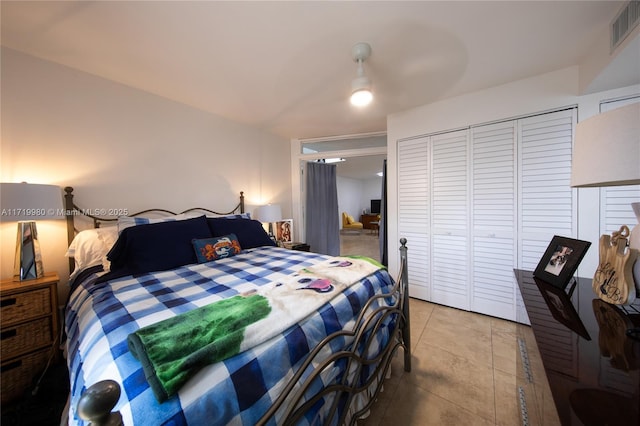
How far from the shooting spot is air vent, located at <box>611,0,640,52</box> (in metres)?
1.29

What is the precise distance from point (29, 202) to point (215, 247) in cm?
116

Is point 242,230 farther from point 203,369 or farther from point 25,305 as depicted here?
point 203,369

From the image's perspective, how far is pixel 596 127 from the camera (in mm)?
790

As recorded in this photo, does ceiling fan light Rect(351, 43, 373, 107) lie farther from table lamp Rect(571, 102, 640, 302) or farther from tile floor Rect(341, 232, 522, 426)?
tile floor Rect(341, 232, 522, 426)

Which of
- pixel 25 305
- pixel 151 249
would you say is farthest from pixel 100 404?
pixel 25 305

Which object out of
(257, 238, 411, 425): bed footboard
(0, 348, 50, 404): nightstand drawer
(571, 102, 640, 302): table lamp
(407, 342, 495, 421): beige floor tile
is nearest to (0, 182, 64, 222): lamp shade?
(0, 348, 50, 404): nightstand drawer

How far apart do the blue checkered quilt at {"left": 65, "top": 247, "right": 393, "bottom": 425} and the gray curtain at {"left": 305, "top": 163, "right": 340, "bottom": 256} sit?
101 inches

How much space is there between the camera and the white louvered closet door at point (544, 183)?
6.54 feet

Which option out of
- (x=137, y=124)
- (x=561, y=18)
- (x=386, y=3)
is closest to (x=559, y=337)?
(x=386, y=3)

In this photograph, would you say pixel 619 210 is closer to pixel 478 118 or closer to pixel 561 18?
pixel 478 118

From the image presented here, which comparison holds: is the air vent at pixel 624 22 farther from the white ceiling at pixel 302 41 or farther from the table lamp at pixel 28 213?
the table lamp at pixel 28 213

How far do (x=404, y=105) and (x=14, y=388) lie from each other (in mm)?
3897

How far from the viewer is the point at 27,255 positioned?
5.05 ft

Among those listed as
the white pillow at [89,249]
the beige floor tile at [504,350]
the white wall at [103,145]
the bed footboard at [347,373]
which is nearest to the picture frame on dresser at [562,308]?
the bed footboard at [347,373]
